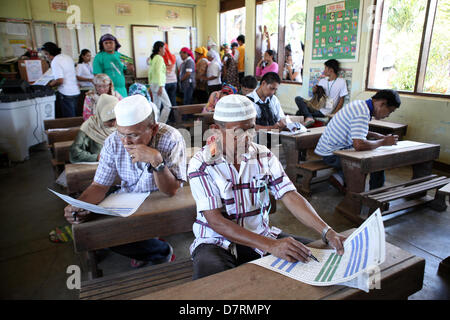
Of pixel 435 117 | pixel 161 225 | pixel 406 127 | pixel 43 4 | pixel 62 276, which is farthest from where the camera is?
pixel 43 4

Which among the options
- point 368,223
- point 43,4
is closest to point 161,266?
point 368,223

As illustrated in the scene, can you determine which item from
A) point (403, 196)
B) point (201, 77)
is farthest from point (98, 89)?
point (201, 77)

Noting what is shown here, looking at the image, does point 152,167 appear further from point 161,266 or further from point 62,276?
point 62,276

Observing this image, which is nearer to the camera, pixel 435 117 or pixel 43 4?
pixel 435 117

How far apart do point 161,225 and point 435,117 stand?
4.45 m

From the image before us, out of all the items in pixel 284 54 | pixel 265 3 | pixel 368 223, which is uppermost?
pixel 265 3

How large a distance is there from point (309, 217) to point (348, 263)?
1.13ft

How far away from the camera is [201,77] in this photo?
26.0 feet

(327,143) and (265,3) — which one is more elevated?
(265,3)

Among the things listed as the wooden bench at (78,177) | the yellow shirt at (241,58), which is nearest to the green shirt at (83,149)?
the wooden bench at (78,177)

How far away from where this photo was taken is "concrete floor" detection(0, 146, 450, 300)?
2043 mm

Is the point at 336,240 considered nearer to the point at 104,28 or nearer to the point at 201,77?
the point at 201,77

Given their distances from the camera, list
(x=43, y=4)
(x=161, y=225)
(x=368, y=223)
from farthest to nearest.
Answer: (x=43, y=4) → (x=161, y=225) → (x=368, y=223)

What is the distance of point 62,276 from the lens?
2.15 metres
